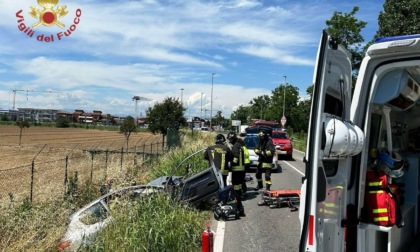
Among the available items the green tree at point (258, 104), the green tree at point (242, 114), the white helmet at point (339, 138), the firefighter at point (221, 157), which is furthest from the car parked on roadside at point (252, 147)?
the green tree at point (242, 114)

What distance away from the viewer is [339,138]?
2785 millimetres

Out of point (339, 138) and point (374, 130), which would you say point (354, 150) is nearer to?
point (339, 138)

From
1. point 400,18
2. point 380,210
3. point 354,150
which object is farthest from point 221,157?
point 400,18

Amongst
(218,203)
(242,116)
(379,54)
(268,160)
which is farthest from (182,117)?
(242,116)

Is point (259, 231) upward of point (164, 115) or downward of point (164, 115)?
downward

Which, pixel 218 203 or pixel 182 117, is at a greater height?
pixel 182 117

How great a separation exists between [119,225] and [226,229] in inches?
106

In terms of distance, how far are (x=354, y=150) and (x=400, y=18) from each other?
15677 mm

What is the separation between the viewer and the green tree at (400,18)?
15781 mm

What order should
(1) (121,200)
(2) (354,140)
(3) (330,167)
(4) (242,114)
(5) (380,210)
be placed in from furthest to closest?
(4) (242,114) < (1) (121,200) < (5) (380,210) < (3) (330,167) < (2) (354,140)

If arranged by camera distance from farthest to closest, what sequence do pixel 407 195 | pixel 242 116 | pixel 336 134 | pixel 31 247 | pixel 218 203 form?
pixel 242 116, pixel 218 203, pixel 31 247, pixel 407 195, pixel 336 134

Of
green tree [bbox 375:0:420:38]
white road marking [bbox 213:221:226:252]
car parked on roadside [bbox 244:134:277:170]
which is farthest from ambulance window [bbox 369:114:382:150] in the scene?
green tree [bbox 375:0:420:38]

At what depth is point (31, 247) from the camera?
5.44 meters

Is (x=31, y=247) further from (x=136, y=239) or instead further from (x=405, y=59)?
(x=405, y=59)
